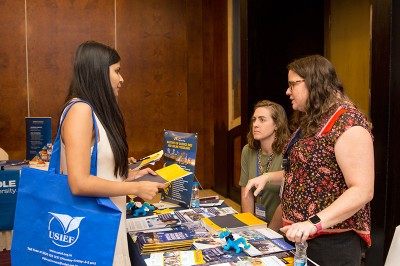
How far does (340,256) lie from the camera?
5.36 ft

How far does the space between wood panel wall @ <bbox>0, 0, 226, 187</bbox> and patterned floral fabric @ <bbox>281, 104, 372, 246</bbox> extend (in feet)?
14.1

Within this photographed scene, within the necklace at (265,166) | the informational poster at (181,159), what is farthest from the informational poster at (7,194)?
the necklace at (265,166)

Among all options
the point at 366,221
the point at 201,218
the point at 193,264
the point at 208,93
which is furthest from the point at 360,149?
the point at 208,93

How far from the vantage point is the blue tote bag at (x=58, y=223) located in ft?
4.40

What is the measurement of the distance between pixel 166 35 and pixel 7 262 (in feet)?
13.4

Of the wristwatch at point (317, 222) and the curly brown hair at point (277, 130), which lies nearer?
the wristwatch at point (317, 222)

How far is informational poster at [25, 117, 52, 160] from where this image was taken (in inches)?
186

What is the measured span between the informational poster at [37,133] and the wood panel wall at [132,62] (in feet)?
3.28

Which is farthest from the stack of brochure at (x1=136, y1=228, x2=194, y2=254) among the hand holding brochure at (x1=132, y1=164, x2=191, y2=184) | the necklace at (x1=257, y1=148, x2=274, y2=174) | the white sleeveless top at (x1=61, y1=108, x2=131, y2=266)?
the necklace at (x1=257, y1=148, x2=274, y2=174)

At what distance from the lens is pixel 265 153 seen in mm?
2695

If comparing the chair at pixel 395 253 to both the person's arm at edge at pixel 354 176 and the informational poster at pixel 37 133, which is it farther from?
the informational poster at pixel 37 133

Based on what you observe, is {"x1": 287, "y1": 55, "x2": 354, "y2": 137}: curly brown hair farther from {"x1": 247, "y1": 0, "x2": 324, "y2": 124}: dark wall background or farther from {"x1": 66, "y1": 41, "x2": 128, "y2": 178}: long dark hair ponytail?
{"x1": 247, "y1": 0, "x2": 324, "y2": 124}: dark wall background

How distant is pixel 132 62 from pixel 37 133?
193cm

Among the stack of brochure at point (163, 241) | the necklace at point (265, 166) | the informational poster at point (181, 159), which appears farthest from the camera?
the necklace at point (265, 166)
